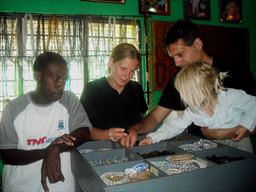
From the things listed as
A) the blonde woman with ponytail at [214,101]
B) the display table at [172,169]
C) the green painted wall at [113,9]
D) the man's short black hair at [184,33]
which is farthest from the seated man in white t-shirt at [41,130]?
the green painted wall at [113,9]

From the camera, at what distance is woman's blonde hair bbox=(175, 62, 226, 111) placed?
5.95 feet

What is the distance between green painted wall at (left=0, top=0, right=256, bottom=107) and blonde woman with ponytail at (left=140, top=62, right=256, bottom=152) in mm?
3071

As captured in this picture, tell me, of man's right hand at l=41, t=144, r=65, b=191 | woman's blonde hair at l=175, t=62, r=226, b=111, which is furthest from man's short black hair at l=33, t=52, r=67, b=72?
woman's blonde hair at l=175, t=62, r=226, b=111

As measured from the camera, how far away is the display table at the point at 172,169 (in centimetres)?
113

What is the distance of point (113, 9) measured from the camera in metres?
4.62

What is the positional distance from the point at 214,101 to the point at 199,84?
0.71ft

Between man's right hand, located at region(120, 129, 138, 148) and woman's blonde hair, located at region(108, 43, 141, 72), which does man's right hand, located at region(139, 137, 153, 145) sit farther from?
woman's blonde hair, located at region(108, 43, 141, 72)

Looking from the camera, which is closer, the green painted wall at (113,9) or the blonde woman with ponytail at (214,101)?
the blonde woman with ponytail at (214,101)

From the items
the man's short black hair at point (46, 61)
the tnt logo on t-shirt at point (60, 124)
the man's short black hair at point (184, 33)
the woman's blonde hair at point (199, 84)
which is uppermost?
the man's short black hair at point (184, 33)

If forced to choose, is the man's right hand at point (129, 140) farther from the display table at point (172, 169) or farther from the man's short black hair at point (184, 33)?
the man's short black hair at point (184, 33)

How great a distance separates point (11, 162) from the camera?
1.54 meters

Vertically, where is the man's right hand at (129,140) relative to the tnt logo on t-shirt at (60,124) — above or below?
below

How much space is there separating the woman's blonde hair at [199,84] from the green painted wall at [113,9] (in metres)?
3.08

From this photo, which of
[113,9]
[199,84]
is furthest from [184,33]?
[113,9]
